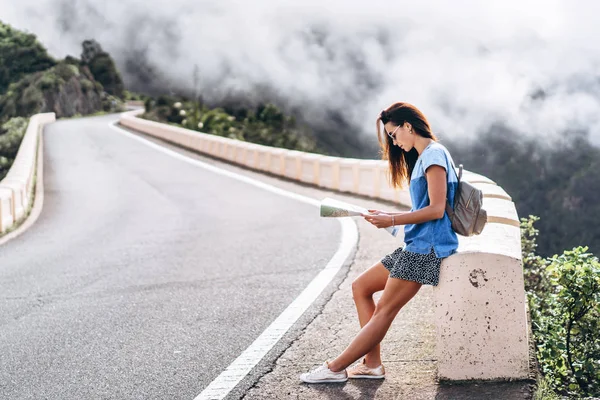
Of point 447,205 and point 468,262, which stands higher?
point 447,205

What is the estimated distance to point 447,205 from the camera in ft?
14.6

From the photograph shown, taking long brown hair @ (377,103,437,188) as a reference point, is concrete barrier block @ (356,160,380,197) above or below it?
below

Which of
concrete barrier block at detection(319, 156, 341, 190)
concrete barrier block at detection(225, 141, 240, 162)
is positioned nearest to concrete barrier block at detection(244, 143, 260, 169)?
concrete barrier block at detection(225, 141, 240, 162)

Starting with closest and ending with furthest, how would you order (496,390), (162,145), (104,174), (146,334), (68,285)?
(496,390) → (146,334) → (68,285) → (104,174) → (162,145)

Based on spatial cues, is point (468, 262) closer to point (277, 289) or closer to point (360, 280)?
point (360, 280)

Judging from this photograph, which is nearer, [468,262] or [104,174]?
[468,262]

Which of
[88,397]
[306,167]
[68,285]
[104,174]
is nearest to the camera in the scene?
[88,397]

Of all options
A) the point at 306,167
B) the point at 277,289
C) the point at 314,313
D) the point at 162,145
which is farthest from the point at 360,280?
the point at 162,145

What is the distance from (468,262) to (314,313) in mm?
2236

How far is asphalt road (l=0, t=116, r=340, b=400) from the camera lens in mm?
5160

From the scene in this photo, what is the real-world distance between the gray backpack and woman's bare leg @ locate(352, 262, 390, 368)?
544 millimetres

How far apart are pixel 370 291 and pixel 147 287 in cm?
352

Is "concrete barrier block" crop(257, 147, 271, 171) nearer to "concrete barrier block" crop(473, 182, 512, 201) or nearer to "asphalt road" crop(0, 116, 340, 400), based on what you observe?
"asphalt road" crop(0, 116, 340, 400)

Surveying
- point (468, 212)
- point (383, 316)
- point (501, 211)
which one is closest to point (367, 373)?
point (383, 316)
